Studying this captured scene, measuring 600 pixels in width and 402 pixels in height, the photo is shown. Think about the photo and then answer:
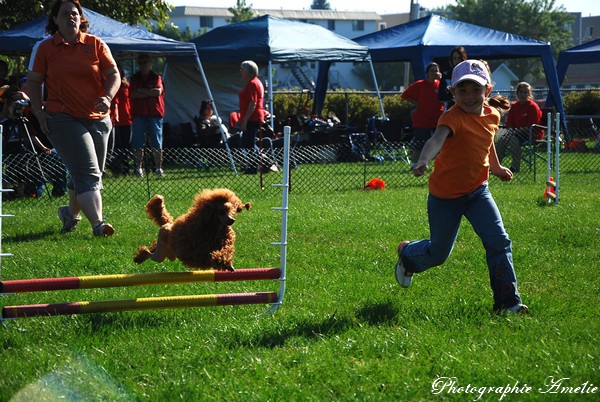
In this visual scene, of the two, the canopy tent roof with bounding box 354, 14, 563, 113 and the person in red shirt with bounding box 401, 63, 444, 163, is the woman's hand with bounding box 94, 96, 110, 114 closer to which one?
the person in red shirt with bounding box 401, 63, 444, 163

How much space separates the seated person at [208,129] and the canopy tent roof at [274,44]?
3.86ft

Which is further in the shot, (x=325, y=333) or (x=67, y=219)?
(x=67, y=219)

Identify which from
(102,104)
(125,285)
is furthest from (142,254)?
(102,104)

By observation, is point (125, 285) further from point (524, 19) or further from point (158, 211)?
point (524, 19)

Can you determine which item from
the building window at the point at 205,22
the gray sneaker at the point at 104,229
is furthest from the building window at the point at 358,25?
the gray sneaker at the point at 104,229

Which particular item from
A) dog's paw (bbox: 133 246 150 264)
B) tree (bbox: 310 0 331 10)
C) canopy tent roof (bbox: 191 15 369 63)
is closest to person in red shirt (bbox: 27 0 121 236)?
dog's paw (bbox: 133 246 150 264)

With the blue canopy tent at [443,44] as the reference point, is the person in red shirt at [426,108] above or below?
below

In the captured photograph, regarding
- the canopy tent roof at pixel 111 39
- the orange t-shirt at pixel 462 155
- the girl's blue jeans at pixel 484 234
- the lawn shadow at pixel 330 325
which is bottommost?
A: the lawn shadow at pixel 330 325

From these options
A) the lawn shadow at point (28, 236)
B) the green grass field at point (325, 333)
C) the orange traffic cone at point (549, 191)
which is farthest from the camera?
the orange traffic cone at point (549, 191)

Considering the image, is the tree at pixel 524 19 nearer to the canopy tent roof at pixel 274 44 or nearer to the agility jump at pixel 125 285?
the canopy tent roof at pixel 274 44

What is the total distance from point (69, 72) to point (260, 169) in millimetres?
4770

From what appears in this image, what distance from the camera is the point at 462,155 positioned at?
547 centimetres

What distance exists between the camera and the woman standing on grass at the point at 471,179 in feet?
17.8

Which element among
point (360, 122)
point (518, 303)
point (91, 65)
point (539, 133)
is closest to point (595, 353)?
point (518, 303)
